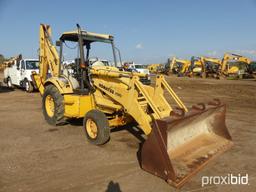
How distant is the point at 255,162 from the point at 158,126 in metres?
2.22

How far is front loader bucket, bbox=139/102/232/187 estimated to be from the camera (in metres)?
3.71

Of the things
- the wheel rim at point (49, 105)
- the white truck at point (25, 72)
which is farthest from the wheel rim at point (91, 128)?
the white truck at point (25, 72)

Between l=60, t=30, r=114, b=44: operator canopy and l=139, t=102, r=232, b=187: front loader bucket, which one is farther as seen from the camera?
l=60, t=30, r=114, b=44: operator canopy

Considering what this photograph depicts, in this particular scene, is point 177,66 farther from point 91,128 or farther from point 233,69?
point 91,128

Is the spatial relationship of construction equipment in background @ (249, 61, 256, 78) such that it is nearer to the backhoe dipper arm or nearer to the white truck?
the white truck

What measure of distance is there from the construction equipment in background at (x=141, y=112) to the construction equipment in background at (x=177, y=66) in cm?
2734

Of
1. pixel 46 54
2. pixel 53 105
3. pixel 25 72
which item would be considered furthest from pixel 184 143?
pixel 25 72

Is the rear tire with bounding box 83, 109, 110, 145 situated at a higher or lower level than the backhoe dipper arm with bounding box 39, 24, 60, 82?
→ lower

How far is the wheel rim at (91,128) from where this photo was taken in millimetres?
5503

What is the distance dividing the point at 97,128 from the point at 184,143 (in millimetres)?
1866

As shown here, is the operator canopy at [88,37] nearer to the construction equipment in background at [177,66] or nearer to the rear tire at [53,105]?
the rear tire at [53,105]

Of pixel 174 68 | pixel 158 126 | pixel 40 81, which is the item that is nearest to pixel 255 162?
pixel 158 126

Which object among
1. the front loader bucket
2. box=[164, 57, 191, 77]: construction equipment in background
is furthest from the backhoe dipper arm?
box=[164, 57, 191, 77]: construction equipment in background

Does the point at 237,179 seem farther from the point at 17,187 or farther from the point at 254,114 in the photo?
the point at 254,114
